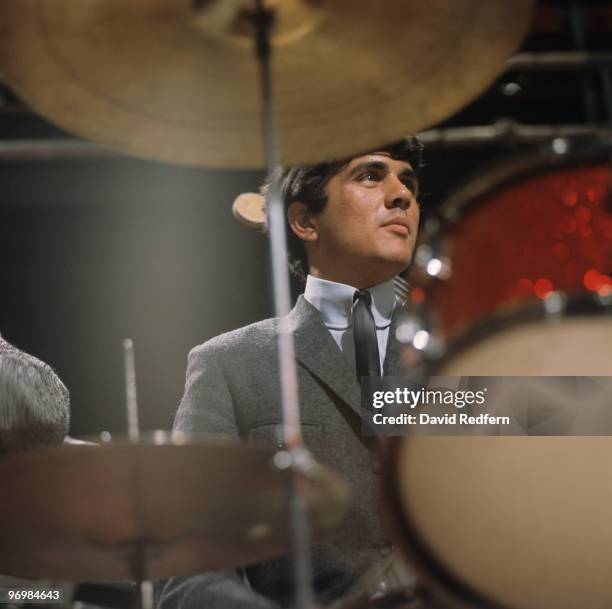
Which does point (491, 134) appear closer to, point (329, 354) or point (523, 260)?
point (329, 354)

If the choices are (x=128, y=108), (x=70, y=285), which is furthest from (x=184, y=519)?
(x=70, y=285)

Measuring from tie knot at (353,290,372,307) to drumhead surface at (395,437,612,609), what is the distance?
0.80 metres

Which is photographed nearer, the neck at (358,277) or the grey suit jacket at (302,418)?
the grey suit jacket at (302,418)

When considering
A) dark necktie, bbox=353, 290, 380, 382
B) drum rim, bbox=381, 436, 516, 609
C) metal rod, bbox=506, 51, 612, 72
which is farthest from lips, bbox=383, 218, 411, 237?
metal rod, bbox=506, 51, 612, 72

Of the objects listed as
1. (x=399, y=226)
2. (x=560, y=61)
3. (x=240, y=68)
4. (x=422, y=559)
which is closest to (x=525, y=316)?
(x=422, y=559)

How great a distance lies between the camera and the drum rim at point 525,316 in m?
0.78

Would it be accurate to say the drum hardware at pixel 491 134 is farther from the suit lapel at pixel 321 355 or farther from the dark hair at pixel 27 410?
the dark hair at pixel 27 410

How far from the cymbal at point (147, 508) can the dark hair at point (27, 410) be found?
0.33 meters

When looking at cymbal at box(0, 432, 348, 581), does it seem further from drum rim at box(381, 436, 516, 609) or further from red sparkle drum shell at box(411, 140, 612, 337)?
red sparkle drum shell at box(411, 140, 612, 337)

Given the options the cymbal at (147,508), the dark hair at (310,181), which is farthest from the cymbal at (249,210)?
the cymbal at (147,508)

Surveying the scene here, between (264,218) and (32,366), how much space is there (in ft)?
1.50

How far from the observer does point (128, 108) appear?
1153mm

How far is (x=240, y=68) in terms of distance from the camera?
114 cm

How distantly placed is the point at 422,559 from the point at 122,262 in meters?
1.37
